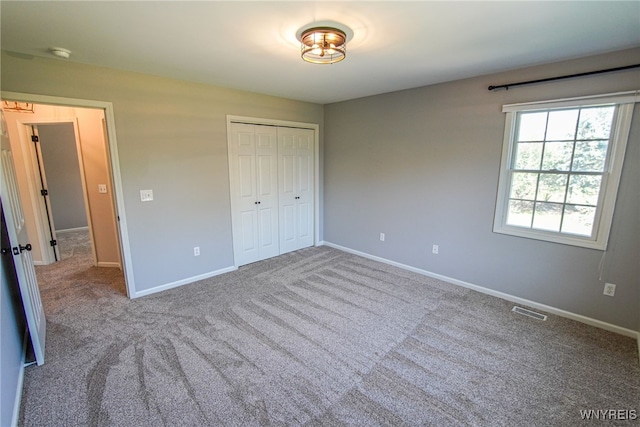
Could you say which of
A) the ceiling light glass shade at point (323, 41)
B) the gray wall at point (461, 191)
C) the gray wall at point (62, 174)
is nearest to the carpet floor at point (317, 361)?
the gray wall at point (461, 191)

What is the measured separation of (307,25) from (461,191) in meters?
2.53

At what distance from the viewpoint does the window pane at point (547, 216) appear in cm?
281

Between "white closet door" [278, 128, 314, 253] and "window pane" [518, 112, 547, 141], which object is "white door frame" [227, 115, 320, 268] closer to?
"white closet door" [278, 128, 314, 253]

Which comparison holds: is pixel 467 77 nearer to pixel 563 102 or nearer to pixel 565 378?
pixel 563 102

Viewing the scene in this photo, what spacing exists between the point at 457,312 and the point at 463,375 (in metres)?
0.94

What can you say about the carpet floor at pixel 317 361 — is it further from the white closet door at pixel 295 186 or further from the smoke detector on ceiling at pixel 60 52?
the smoke detector on ceiling at pixel 60 52

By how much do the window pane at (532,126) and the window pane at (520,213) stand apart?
2.21ft

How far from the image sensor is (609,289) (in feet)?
8.47

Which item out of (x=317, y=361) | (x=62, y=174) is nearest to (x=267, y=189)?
(x=317, y=361)

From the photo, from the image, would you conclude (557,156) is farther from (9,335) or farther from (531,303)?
(9,335)

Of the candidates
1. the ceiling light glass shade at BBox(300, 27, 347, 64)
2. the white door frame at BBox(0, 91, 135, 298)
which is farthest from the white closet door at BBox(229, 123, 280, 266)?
the ceiling light glass shade at BBox(300, 27, 347, 64)

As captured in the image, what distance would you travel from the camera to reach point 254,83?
133 inches

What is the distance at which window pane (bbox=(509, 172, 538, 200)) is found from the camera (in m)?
2.92

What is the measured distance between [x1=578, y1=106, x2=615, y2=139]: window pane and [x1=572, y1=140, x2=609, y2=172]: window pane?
0.20 feet
